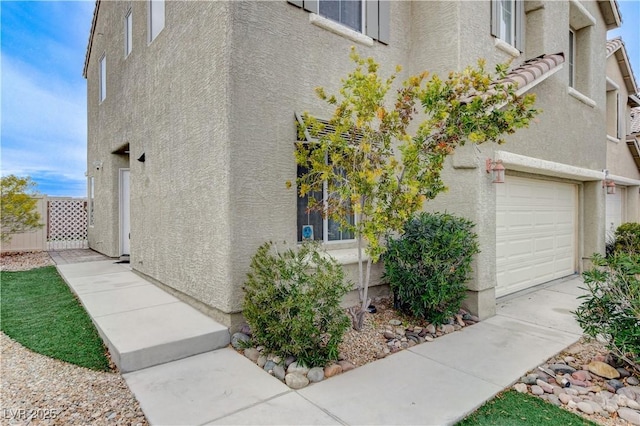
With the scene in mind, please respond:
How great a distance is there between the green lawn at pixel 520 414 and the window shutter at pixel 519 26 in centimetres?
897

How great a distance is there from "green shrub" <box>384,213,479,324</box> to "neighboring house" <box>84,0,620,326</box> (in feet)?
2.39

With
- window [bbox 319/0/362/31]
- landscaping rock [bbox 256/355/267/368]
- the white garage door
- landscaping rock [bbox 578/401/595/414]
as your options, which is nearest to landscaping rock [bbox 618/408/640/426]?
landscaping rock [bbox 578/401/595/414]

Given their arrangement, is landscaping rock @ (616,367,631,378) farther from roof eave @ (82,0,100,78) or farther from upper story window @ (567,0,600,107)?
roof eave @ (82,0,100,78)

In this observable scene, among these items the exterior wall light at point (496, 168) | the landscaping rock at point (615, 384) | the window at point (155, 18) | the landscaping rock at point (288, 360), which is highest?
the window at point (155, 18)

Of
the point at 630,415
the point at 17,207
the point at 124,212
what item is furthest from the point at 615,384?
the point at 17,207

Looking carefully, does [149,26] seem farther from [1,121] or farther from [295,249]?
[295,249]

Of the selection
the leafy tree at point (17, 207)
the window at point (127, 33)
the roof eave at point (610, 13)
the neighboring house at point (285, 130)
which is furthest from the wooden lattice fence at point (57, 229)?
the roof eave at point (610, 13)

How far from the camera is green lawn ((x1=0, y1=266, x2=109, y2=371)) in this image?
5.13 meters

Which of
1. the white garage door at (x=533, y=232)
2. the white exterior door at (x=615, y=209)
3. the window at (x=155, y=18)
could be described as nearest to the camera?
the window at (x=155, y=18)

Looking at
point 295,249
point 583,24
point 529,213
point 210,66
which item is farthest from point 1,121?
point 583,24

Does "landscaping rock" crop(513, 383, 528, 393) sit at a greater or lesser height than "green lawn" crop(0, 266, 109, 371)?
lesser

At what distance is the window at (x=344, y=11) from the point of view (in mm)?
7223

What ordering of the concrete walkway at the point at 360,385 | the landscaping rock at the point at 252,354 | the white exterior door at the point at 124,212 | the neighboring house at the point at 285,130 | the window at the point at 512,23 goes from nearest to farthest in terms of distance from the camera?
the concrete walkway at the point at 360,385, the landscaping rock at the point at 252,354, the neighboring house at the point at 285,130, the window at the point at 512,23, the white exterior door at the point at 124,212

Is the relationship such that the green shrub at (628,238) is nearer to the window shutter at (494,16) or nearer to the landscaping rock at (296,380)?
the window shutter at (494,16)
